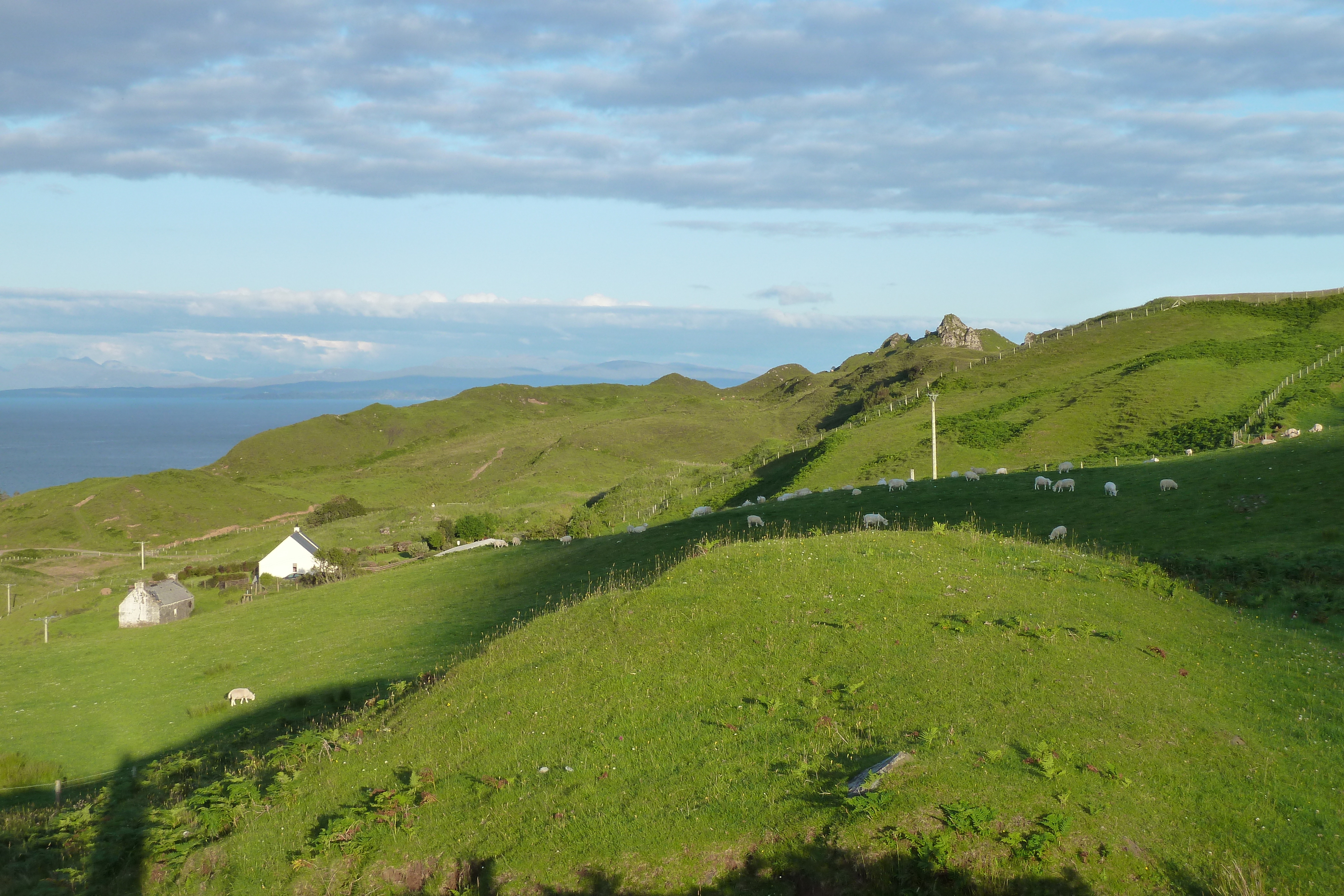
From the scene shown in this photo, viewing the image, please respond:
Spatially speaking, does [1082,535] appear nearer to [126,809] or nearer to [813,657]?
[813,657]

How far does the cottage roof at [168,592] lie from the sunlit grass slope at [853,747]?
53.7 metres

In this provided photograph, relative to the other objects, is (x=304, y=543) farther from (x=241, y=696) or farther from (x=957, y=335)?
(x=957, y=335)

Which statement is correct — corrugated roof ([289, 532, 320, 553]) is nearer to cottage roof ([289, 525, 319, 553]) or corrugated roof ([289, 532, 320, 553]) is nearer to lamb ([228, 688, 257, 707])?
cottage roof ([289, 525, 319, 553])

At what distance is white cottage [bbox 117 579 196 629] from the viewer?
6009 centimetres

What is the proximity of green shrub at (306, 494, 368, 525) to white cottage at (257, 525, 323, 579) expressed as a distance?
1257 inches

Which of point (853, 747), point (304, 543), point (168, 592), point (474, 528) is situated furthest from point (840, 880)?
point (304, 543)

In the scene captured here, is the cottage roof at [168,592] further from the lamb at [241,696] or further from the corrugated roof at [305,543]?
the lamb at [241,696]

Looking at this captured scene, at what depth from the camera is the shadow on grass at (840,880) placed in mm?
10016

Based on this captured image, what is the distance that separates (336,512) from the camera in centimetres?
12306

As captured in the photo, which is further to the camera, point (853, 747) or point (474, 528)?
point (474, 528)

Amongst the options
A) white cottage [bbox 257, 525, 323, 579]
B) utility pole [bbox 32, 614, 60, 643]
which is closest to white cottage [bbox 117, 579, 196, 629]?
utility pole [bbox 32, 614, 60, 643]

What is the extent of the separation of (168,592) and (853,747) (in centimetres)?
6781

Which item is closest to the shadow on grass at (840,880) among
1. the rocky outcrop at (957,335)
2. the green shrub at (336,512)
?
the green shrub at (336,512)

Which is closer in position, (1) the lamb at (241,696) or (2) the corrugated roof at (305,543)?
(1) the lamb at (241,696)
